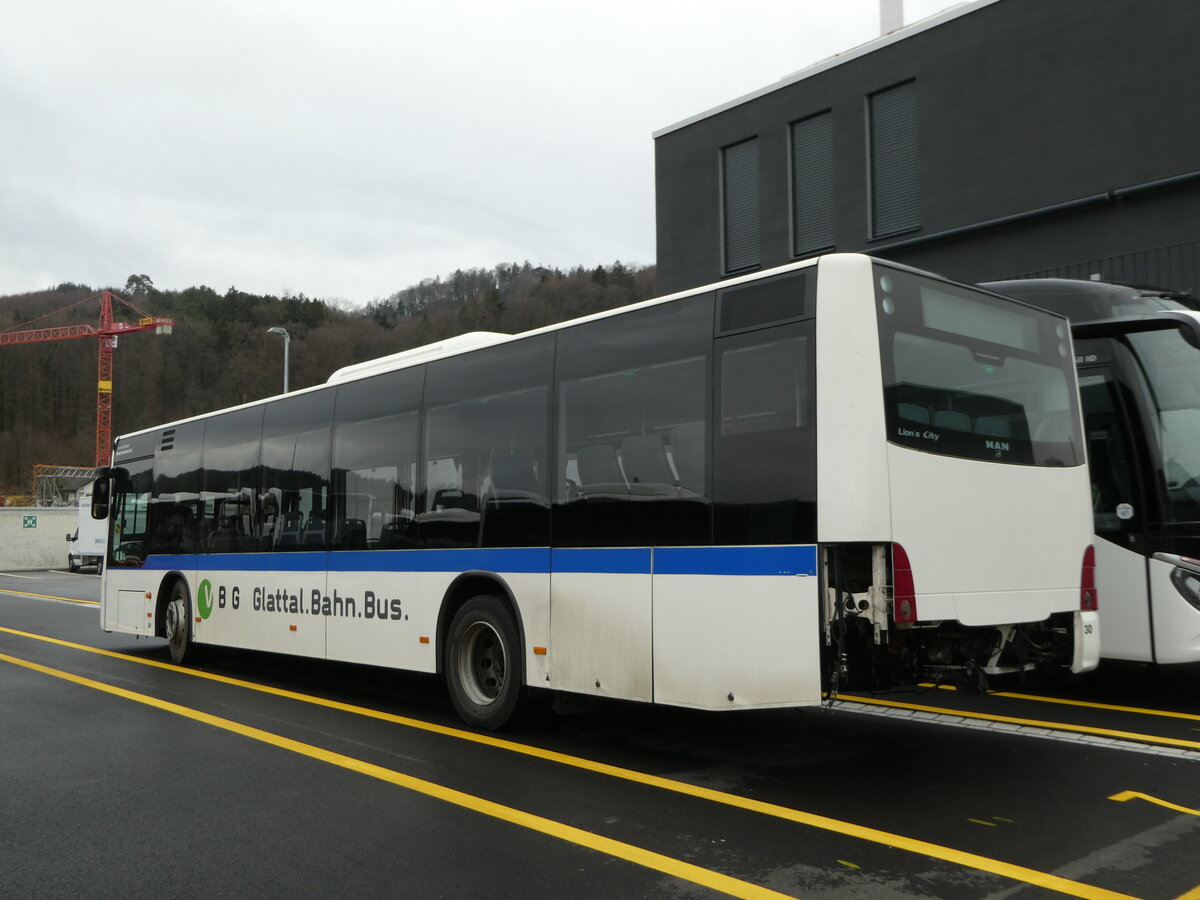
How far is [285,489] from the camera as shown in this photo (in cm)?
1071

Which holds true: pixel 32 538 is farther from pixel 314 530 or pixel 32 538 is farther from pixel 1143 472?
pixel 1143 472

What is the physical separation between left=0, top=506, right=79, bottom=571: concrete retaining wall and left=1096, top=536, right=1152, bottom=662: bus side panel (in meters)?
51.1

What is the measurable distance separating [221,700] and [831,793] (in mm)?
6255

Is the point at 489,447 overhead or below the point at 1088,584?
overhead

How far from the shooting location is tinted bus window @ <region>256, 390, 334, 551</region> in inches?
402

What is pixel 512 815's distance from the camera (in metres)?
5.60

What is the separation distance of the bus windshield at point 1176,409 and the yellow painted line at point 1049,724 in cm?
185

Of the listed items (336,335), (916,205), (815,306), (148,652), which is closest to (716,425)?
(815,306)

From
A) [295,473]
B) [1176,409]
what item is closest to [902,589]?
[1176,409]

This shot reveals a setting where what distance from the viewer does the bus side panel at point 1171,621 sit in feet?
26.5

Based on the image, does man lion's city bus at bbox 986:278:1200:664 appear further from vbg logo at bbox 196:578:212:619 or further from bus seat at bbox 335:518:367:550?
vbg logo at bbox 196:578:212:619

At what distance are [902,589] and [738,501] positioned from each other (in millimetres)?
1054

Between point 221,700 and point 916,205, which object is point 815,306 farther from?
point 916,205

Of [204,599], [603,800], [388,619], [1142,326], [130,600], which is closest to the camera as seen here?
[603,800]
